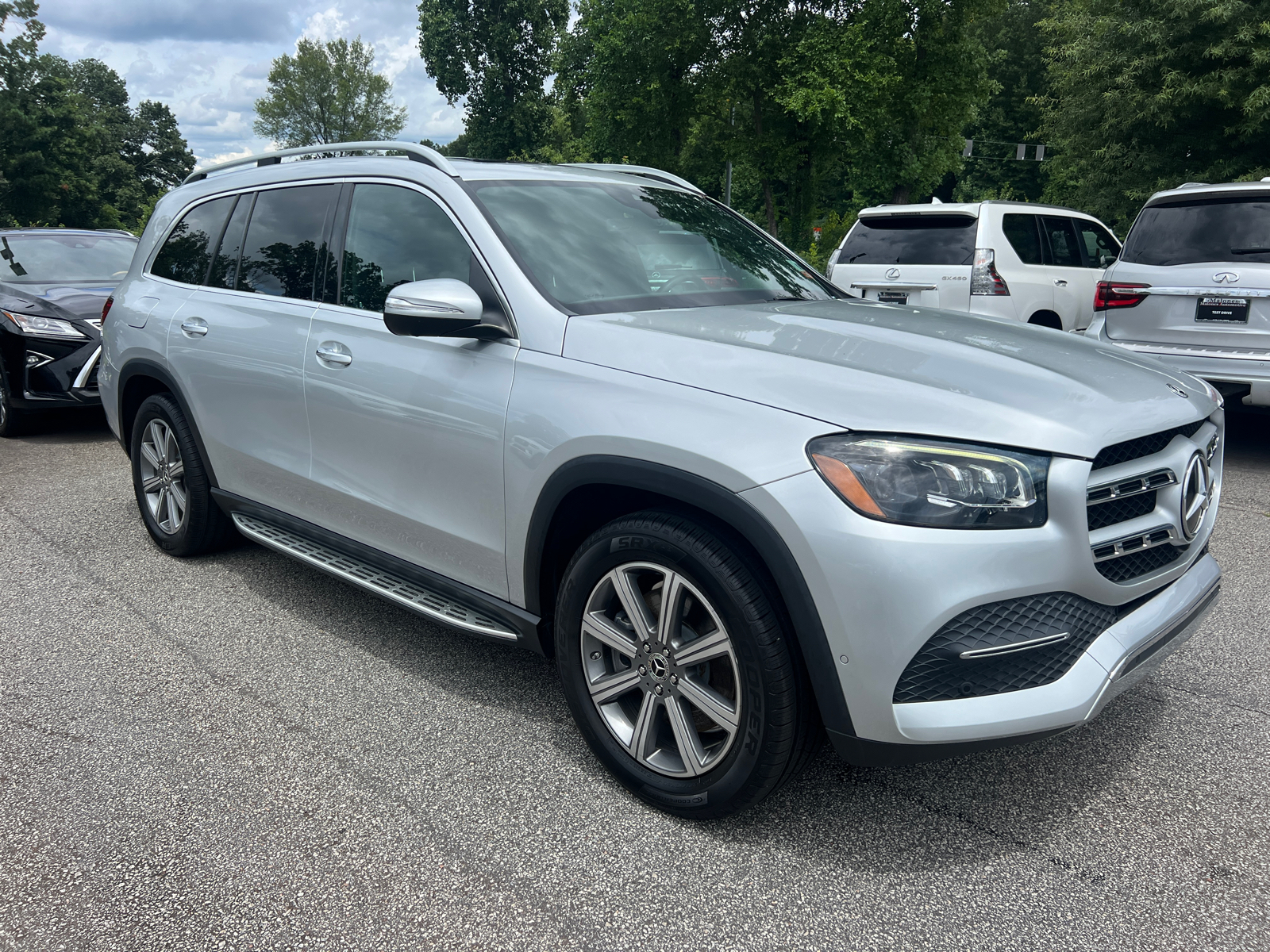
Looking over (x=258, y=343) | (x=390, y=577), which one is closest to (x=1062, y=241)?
(x=258, y=343)

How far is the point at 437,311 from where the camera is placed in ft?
9.33

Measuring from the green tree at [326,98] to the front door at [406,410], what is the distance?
76028mm

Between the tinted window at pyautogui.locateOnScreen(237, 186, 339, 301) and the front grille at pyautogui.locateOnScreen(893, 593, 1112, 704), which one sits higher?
the tinted window at pyautogui.locateOnScreen(237, 186, 339, 301)

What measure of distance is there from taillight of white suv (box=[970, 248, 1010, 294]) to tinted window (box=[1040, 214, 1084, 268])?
103cm

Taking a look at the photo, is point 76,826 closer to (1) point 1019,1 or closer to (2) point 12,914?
(2) point 12,914

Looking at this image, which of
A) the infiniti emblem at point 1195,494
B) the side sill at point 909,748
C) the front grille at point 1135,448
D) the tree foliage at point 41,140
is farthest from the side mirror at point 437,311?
the tree foliage at point 41,140

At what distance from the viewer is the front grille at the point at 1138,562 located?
92.2 inches

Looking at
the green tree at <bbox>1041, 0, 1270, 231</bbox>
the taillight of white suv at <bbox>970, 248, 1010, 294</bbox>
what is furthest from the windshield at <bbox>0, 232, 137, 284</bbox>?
the green tree at <bbox>1041, 0, 1270, 231</bbox>

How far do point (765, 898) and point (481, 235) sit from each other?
2160 millimetres

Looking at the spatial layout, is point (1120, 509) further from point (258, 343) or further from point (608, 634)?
point (258, 343)

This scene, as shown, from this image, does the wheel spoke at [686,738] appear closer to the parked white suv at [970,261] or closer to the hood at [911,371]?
the hood at [911,371]

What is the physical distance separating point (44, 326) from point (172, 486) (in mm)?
4300

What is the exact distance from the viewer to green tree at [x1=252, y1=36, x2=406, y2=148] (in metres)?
73.9

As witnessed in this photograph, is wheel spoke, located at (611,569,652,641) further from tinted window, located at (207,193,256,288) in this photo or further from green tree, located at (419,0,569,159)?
green tree, located at (419,0,569,159)
